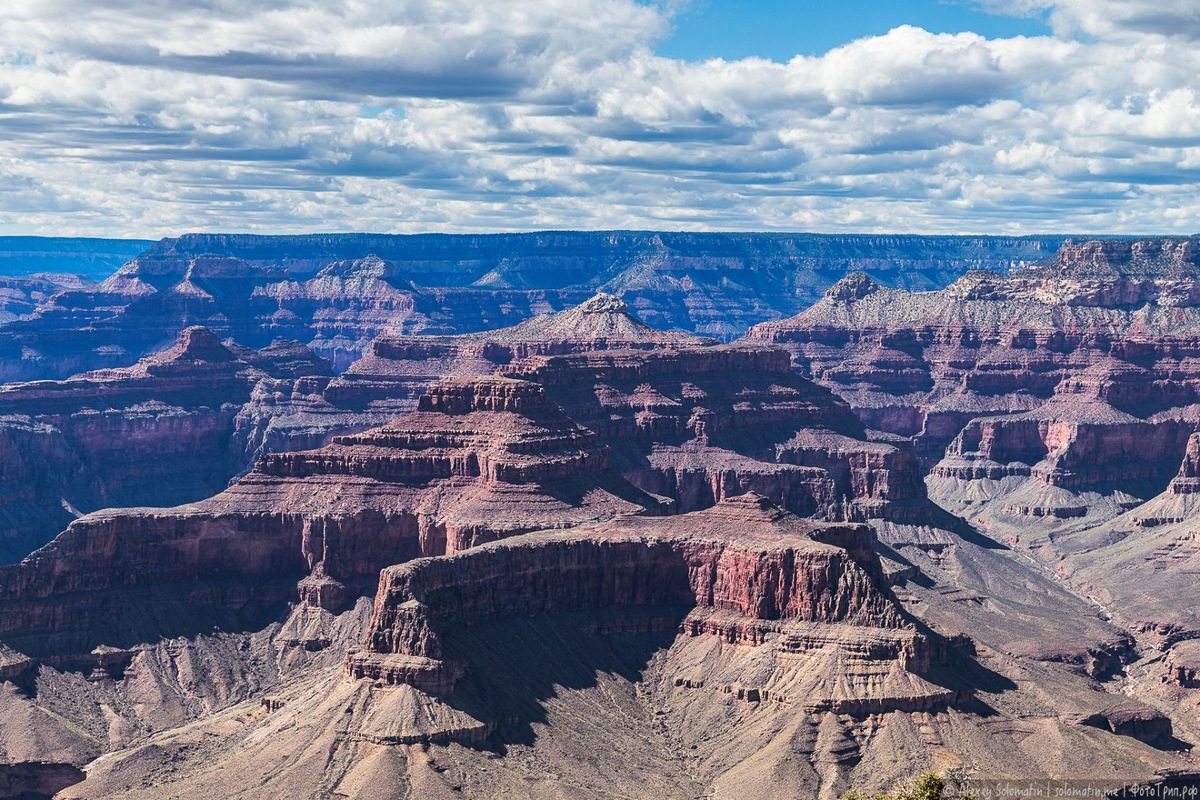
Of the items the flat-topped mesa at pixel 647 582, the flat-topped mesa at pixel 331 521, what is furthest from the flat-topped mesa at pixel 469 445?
the flat-topped mesa at pixel 647 582

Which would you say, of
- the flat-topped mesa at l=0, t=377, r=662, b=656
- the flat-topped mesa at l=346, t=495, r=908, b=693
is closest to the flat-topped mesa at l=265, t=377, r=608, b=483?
the flat-topped mesa at l=0, t=377, r=662, b=656

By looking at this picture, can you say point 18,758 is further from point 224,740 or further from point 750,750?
point 750,750

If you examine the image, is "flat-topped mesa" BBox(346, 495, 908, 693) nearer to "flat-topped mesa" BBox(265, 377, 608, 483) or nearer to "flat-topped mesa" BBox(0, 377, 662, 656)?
"flat-topped mesa" BBox(0, 377, 662, 656)

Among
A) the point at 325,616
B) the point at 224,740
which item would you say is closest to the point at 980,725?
the point at 224,740

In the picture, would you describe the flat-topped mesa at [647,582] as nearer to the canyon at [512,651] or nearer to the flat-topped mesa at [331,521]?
the canyon at [512,651]

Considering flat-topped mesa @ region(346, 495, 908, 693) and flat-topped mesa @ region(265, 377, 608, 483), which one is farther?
flat-topped mesa @ region(265, 377, 608, 483)

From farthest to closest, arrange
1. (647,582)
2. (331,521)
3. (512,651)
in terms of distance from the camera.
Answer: (331,521)
(647,582)
(512,651)

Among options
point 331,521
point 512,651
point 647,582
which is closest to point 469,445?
point 331,521

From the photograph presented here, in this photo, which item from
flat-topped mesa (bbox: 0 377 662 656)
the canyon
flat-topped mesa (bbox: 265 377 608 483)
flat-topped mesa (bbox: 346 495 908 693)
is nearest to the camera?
the canyon

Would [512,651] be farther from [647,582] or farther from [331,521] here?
[331,521]
